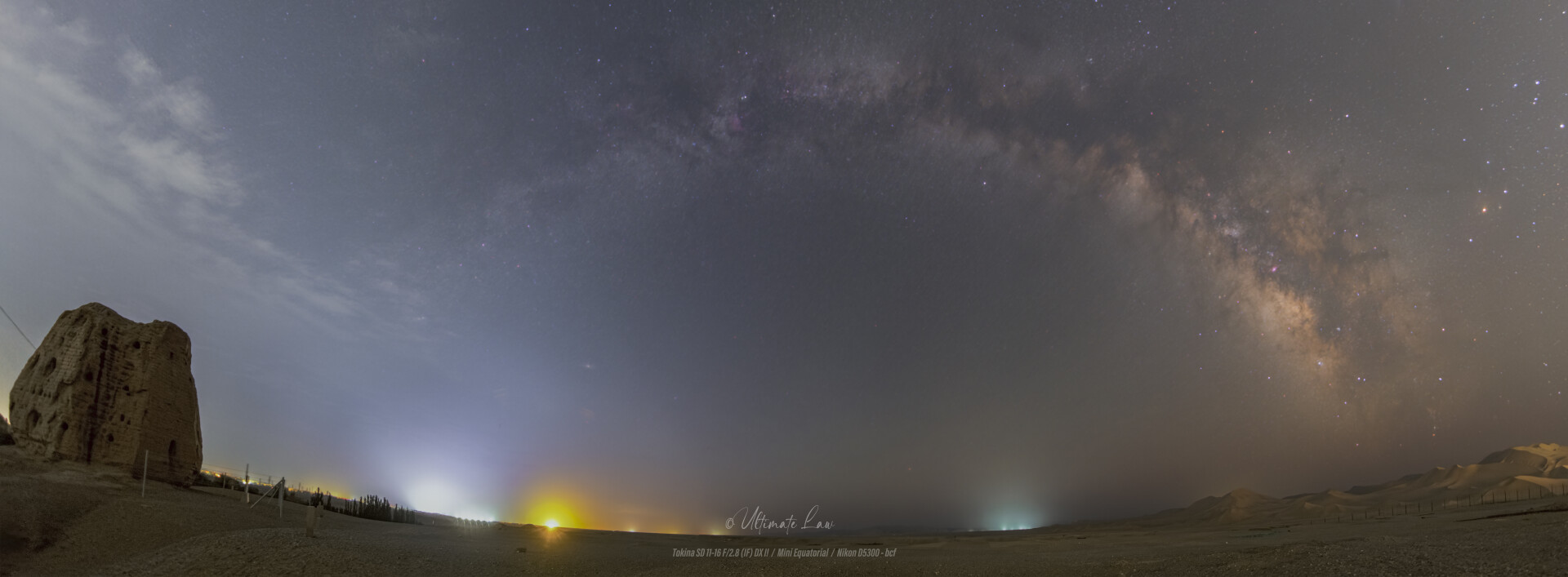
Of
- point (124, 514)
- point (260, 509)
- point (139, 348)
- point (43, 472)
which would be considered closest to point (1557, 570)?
point (124, 514)

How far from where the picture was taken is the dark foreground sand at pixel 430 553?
53.2 feet

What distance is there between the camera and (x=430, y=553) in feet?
67.2

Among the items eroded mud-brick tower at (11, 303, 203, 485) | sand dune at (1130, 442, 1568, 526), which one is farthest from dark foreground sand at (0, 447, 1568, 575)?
sand dune at (1130, 442, 1568, 526)

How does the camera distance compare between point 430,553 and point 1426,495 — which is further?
point 1426,495

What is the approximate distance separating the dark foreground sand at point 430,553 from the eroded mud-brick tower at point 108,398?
119 centimetres

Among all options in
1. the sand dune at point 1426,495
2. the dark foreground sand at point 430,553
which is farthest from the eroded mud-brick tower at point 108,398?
the sand dune at point 1426,495

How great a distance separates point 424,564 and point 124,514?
980cm

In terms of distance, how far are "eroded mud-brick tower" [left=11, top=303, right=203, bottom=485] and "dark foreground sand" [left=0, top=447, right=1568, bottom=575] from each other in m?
1.19

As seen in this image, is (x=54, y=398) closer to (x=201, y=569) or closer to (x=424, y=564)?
(x=201, y=569)

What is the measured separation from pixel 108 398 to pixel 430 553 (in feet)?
54.5

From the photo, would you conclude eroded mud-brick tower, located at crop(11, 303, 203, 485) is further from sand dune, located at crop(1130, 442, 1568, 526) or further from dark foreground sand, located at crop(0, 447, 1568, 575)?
sand dune, located at crop(1130, 442, 1568, 526)

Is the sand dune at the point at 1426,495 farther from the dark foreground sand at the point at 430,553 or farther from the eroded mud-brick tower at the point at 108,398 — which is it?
the eroded mud-brick tower at the point at 108,398

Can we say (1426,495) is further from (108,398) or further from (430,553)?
(108,398)

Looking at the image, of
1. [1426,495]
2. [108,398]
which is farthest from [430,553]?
[1426,495]
